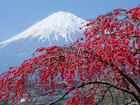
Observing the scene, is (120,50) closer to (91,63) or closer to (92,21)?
(91,63)

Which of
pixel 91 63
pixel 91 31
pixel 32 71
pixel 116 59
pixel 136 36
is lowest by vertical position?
pixel 116 59

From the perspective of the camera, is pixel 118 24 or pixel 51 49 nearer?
pixel 51 49

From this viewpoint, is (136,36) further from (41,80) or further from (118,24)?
(41,80)

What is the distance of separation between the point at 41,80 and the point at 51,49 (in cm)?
99

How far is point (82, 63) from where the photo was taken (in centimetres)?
388

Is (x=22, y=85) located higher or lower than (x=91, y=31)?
lower

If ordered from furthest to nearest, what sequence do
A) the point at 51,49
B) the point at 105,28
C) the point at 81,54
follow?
the point at 105,28, the point at 51,49, the point at 81,54

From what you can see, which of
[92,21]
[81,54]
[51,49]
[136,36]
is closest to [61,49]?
[51,49]

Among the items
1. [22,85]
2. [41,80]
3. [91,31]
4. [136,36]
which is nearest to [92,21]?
[91,31]

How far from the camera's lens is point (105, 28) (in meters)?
6.07

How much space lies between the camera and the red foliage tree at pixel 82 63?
3732mm

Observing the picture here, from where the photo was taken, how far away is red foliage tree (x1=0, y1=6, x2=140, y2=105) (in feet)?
12.2

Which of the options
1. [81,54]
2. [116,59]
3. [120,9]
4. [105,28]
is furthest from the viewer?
[105,28]

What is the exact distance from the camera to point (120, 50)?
3.62 meters
